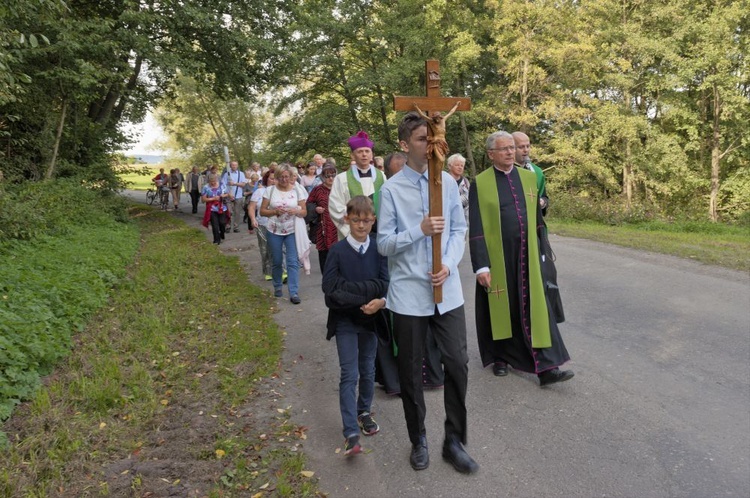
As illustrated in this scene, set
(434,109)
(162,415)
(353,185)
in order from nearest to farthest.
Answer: (434,109)
(162,415)
(353,185)

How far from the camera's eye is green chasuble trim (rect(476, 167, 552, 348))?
4652 mm

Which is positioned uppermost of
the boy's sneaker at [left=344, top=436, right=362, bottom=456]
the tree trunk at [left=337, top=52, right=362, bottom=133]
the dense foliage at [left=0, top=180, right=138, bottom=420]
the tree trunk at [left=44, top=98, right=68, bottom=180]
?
the tree trunk at [left=337, top=52, right=362, bottom=133]

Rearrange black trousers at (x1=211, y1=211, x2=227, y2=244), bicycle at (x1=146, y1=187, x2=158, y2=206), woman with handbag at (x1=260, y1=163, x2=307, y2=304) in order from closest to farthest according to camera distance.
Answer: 1. woman with handbag at (x1=260, y1=163, x2=307, y2=304)
2. black trousers at (x1=211, y1=211, x2=227, y2=244)
3. bicycle at (x1=146, y1=187, x2=158, y2=206)

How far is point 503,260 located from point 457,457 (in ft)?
5.85

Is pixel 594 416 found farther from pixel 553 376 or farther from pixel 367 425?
pixel 367 425

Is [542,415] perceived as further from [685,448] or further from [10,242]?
[10,242]

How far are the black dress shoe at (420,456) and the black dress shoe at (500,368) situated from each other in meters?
1.57

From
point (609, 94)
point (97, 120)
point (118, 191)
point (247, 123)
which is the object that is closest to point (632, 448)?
point (118, 191)

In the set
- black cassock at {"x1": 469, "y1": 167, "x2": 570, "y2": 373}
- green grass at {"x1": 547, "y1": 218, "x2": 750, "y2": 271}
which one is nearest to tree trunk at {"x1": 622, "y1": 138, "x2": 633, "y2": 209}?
green grass at {"x1": 547, "y1": 218, "x2": 750, "y2": 271}

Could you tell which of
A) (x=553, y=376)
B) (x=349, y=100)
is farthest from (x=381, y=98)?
(x=553, y=376)

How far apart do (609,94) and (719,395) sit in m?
24.3

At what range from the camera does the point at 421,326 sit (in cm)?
347

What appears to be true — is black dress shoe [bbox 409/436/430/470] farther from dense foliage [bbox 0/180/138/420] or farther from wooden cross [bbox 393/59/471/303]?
dense foliage [bbox 0/180/138/420]

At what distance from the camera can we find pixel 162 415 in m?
4.55
